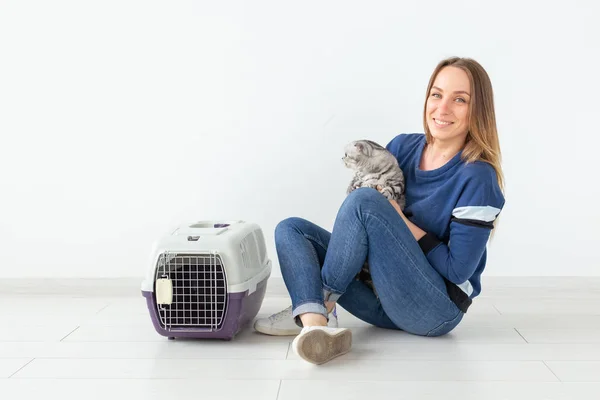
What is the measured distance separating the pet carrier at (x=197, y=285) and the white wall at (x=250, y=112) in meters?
0.66

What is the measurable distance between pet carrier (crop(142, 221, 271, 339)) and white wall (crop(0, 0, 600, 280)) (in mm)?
656

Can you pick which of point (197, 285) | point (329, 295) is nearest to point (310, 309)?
point (329, 295)

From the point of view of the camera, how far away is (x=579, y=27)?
9.26 ft

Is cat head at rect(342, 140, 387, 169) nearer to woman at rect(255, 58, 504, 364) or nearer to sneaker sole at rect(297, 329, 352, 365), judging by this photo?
woman at rect(255, 58, 504, 364)

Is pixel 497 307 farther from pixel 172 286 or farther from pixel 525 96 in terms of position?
pixel 172 286

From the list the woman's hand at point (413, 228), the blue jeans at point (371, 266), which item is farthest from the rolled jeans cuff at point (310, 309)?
the woman's hand at point (413, 228)

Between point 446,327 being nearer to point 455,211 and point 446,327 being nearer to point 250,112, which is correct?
point 455,211

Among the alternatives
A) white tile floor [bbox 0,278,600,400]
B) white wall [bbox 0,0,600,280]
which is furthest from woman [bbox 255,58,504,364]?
white wall [bbox 0,0,600,280]

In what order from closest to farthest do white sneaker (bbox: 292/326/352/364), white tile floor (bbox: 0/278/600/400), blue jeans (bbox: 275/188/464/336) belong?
white tile floor (bbox: 0/278/600/400) < white sneaker (bbox: 292/326/352/364) < blue jeans (bbox: 275/188/464/336)

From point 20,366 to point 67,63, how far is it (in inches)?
50.9

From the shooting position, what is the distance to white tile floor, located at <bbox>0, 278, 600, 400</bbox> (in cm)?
186

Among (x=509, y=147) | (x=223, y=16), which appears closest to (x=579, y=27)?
(x=509, y=147)

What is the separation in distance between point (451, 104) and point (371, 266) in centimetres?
52

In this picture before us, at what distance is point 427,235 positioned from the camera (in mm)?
2207
